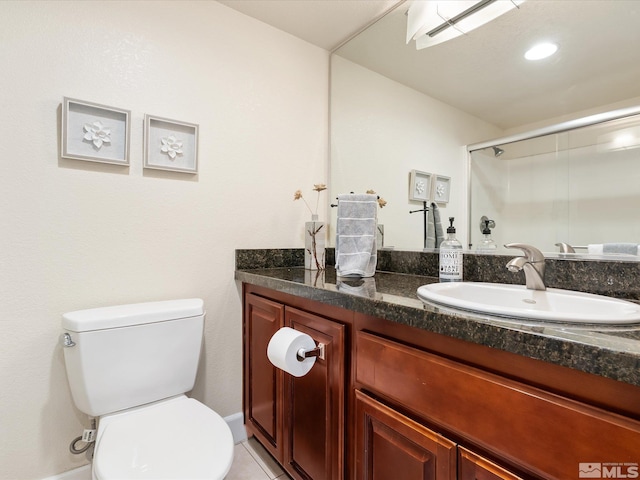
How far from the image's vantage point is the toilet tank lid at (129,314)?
3.52ft

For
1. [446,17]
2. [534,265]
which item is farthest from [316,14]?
[534,265]

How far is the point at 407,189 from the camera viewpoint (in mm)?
1555

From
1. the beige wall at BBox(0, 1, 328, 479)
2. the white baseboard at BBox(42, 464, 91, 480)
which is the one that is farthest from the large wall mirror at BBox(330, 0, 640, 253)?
the white baseboard at BBox(42, 464, 91, 480)

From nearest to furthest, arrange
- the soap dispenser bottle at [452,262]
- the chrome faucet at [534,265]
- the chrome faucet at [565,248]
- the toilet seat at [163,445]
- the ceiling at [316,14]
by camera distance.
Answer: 1. the toilet seat at [163,445]
2. the chrome faucet at [534,265]
3. the chrome faucet at [565,248]
4. the soap dispenser bottle at [452,262]
5. the ceiling at [316,14]

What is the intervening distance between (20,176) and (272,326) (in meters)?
1.05

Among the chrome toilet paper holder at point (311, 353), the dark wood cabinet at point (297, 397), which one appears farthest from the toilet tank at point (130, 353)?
the chrome toilet paper holder at point (311, 353)

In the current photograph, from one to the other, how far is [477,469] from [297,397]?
2.23ft

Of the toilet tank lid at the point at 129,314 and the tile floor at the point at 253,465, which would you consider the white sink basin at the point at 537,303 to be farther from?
the tile floor at the point at 253,465

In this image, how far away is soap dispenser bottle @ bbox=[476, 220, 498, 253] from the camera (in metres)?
1.23

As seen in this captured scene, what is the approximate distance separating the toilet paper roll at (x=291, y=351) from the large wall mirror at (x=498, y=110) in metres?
0.76

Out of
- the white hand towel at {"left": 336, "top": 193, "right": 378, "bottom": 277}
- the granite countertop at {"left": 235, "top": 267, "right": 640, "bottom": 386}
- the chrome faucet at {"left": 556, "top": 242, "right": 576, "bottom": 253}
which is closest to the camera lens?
the granite countertop at {"left": 235, "top": 267, "right": 640, "bottom": 386}

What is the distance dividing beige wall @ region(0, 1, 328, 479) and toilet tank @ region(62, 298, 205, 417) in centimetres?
17

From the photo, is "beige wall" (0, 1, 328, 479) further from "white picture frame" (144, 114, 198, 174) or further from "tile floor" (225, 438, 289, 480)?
"tile floor" (225, 438, 289, 480)

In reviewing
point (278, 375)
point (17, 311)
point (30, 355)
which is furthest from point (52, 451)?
point (278, 375)
